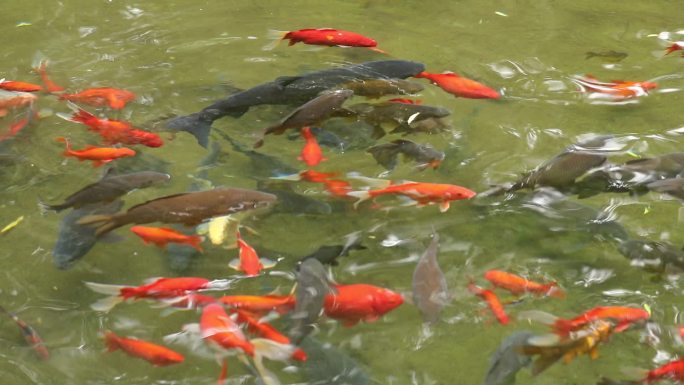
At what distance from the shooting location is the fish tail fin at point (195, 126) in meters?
3.65

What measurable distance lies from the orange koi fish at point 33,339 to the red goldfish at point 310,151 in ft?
4.57

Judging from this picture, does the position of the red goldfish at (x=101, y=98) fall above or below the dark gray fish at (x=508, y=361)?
above

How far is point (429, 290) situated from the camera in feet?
9.32

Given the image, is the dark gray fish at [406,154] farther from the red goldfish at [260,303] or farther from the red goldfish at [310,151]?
the red goldfish at [260,303]

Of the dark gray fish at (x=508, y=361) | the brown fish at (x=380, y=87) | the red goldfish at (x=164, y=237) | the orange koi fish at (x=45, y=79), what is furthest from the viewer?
the orange koi fish at (x=45, y=79)

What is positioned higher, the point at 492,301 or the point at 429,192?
the point at 429,192

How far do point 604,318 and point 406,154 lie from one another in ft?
3.92

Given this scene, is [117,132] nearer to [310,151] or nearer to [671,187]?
[310,151]

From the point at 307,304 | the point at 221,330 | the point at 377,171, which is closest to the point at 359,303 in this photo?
the point at 307,304

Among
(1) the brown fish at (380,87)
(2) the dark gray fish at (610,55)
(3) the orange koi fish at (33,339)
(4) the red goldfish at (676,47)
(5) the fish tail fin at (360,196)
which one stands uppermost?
(1) the brown fish at (380,87)

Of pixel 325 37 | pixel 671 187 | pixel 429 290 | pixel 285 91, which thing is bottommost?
pixel 429 290

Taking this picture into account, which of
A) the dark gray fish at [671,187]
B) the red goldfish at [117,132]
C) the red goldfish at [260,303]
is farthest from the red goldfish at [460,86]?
the red goldfish at [260,303]

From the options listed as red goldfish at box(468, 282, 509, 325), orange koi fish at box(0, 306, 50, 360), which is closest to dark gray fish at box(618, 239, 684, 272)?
red goldfish at box(468, 282, 509, 325)

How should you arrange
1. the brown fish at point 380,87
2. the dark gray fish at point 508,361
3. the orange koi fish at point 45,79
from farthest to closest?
the orange koi fish at point 45,79
the brown fish at point 380,87
the dark gray fish at point 508,361
